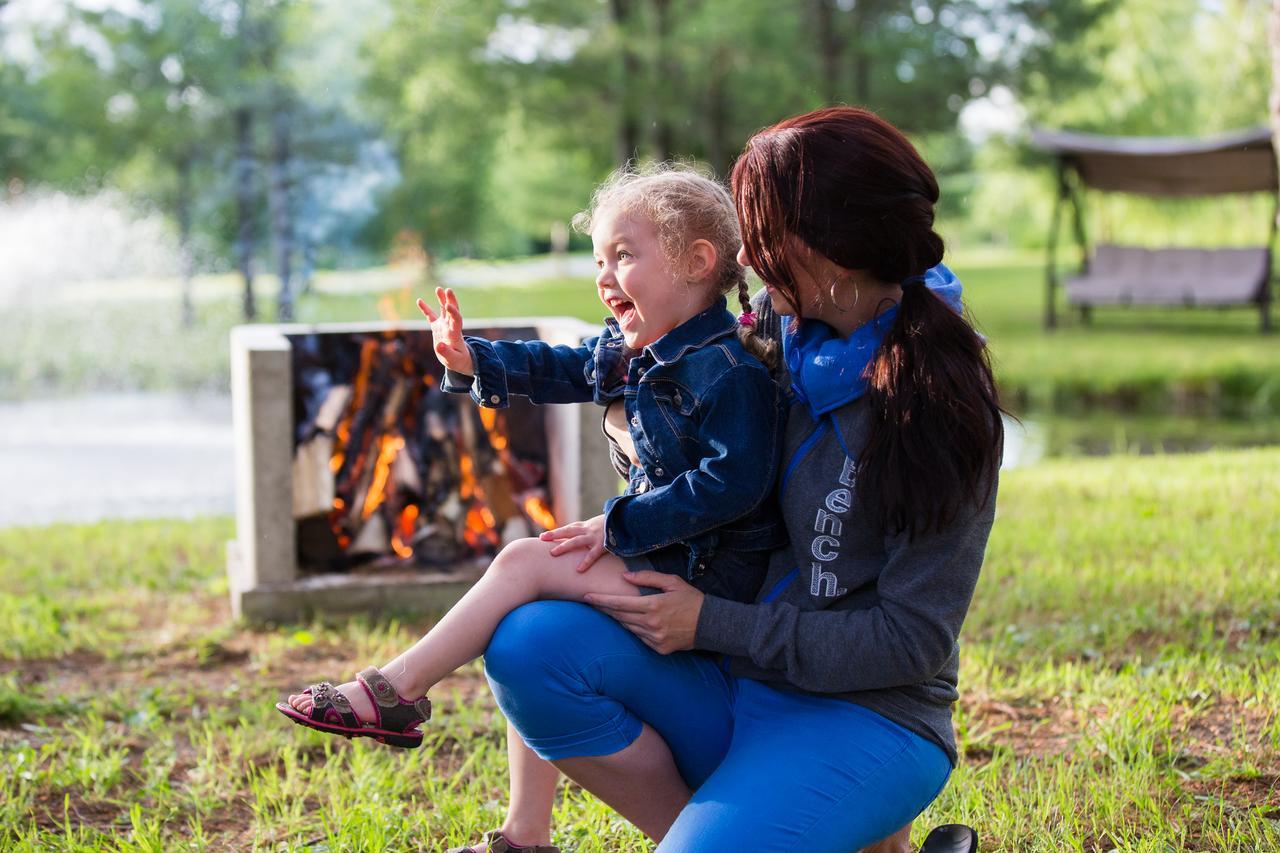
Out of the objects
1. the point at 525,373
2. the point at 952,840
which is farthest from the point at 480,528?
the point at 952,840

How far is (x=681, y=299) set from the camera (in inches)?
79.5

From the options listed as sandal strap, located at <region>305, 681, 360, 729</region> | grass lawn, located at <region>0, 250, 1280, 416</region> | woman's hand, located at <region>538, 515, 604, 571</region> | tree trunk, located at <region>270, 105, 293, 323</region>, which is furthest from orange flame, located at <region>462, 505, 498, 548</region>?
tree trunk, located at <region>270, 105, 293, 323</region>

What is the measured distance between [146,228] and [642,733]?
745 inches

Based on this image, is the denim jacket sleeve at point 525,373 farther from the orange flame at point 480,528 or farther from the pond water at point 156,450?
the pond water at point 156,450

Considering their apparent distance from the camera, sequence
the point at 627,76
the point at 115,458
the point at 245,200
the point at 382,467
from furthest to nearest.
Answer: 1. the point at 627,76
2. the point at 245,200
3. the point at 115,458
4. the point at 382,467

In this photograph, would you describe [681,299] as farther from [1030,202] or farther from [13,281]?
[1030,202]

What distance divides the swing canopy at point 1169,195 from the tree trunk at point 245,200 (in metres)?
8.84

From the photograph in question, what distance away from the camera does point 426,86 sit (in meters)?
17.8

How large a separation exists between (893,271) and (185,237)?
17657 mm

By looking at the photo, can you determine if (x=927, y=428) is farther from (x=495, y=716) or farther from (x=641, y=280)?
(x=495, y=716)

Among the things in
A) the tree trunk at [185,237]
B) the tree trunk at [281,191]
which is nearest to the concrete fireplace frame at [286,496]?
the tree trunk at [281,191]

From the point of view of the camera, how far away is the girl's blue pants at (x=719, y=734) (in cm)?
172

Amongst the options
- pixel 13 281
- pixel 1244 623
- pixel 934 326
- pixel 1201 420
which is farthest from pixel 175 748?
pixel 13 281

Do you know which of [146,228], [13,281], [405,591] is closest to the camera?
[405,591]
